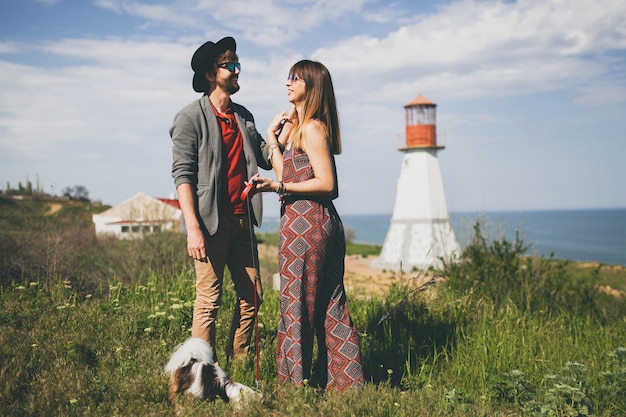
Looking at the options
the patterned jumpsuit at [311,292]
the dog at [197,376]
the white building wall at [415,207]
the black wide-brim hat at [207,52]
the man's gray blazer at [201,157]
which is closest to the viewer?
the dog at [197,376]

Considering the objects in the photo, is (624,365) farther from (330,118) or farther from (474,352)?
(330,118)

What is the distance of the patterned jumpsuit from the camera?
3.41 meters

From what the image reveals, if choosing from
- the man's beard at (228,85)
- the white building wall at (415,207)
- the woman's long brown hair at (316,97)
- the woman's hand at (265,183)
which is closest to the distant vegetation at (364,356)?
the woman's hand at (265,183)

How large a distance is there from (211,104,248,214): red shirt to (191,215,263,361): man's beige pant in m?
0.08

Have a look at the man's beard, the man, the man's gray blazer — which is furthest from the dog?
the man's beard

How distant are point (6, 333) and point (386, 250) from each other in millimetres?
21205

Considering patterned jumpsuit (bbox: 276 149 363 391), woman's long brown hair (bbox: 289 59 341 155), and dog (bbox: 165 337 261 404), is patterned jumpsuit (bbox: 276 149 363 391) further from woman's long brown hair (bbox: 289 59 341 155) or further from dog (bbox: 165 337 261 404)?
dog (bbox: 165 337 261 404)

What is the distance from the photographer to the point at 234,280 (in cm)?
398

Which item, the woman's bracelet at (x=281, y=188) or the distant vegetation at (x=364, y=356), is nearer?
the distant vegetation at (x=364, y=356)

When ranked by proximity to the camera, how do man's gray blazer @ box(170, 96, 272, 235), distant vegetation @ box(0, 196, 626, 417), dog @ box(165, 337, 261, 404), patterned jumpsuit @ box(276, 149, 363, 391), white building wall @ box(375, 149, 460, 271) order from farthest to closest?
white building wall @ box(375, 149, 460, 271) → man's gray blazer @ box(170, 96, 272, 235) → patterned jumpsuit @ box(276, 149, 363, 391) → distant vegetation @ box(0, 196, 626, 417) → dog @ box(165, 337, 261, 404)

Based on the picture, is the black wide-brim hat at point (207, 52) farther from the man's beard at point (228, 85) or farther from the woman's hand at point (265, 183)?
the woman's hand at point (265, 183)

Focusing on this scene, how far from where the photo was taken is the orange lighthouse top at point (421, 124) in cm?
2400

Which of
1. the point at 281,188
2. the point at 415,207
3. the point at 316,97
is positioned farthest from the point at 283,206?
the point at 415,207

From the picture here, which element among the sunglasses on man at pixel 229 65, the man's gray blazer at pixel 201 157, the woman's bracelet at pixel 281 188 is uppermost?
the sunglasses on man at pixel 229 65
